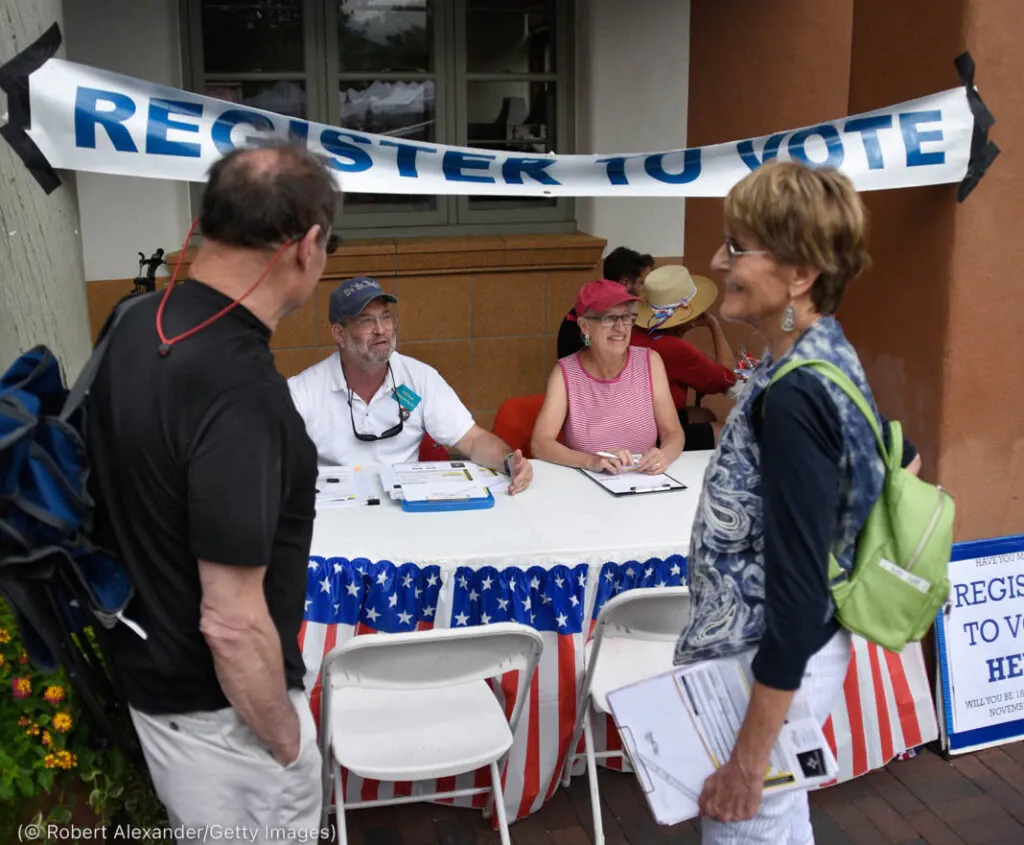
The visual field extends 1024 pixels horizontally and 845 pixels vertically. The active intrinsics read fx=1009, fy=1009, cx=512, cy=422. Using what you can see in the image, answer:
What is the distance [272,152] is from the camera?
5.18ft

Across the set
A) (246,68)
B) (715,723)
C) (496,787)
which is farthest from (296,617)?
(246,68)

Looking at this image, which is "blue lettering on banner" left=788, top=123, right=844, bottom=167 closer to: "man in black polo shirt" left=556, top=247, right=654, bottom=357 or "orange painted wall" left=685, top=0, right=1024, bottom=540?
"orange painted wall" left=685, top=0, right=1024, bottom=540

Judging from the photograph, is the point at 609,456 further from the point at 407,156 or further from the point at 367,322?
the point at 407,156

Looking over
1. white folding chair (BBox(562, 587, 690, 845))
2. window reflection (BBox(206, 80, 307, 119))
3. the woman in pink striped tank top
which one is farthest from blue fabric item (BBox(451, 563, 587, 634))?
window reflection (BBox(206, 80, 307, 119))

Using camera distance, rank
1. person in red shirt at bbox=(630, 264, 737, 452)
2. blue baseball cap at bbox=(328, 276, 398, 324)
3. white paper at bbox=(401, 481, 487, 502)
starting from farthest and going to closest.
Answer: person in red shirt at bbox=(630, 264, 737, 452), blue baseball cap at bbox=(328, 276, 398, 324), white paper at bbox=(401, 481, 487, 502)

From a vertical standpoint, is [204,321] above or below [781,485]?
above

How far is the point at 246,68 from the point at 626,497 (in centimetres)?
404

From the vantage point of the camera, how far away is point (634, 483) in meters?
3.41

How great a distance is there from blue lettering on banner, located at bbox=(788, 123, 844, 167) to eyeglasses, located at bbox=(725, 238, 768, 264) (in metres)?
2.16

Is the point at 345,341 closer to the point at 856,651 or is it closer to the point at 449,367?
the point at 856,651

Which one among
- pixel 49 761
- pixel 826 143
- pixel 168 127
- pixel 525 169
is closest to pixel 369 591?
pixel 49 761

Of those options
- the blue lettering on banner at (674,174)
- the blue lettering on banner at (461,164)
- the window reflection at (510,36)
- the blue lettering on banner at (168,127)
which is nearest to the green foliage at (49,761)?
the blue lettering on banner at (168,127)

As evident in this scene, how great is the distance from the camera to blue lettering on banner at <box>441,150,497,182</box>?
3682 mm

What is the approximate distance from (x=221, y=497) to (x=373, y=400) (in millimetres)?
2248
